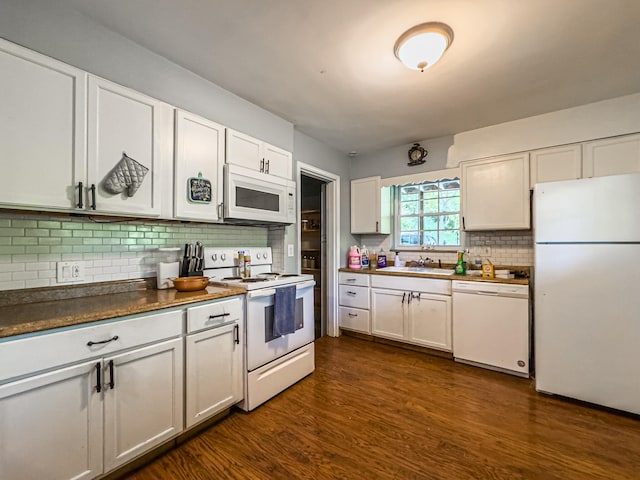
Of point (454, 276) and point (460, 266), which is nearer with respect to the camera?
point (454, 276)

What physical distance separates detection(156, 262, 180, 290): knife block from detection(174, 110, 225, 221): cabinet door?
373 millimetres

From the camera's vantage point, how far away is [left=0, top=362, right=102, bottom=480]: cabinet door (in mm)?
1062

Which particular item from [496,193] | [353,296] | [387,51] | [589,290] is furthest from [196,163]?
[589,290]

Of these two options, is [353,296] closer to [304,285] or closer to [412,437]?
[304,285]

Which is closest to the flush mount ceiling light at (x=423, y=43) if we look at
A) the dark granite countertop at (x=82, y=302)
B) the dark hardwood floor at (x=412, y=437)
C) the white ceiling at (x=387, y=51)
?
the white ceiling at (x=387, y=51)

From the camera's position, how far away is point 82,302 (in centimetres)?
152

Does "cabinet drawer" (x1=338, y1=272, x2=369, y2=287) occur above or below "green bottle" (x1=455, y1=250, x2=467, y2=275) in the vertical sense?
below

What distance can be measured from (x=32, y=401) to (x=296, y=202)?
228cm

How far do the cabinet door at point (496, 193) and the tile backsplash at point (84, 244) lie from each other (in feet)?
9.01

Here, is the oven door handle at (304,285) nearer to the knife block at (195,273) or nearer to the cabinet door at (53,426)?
the knife block at (195,273)

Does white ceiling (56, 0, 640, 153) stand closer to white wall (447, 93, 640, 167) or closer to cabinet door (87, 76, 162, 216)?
white wall (447, 93, 640, 167)

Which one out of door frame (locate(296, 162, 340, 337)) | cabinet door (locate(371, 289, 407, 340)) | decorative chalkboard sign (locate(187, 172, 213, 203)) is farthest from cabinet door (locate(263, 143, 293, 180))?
cabinet door (locate(371, 289, 407, 340))

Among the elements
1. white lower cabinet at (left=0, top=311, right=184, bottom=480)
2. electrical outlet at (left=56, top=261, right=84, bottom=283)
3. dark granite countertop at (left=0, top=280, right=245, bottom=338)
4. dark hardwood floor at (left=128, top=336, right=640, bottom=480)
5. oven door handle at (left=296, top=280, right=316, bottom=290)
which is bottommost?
dark hardwood floor at (left=128, top=336, right=640, bottom=480)

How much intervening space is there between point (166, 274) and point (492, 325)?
9.24ft
